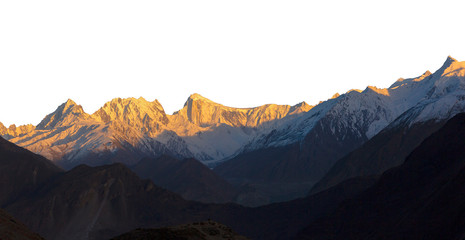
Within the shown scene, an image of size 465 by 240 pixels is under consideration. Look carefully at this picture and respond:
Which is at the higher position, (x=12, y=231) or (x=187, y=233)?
(x=12, y=231)

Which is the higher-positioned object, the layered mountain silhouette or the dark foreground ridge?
the layered mountain silhouette

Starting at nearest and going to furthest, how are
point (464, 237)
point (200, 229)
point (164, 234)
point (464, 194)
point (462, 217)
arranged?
point (164, 234) < point (200, 229) < point (464, 237) < point (462, 217) < point (464, 194)

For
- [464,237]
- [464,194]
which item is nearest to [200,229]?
[464,237]

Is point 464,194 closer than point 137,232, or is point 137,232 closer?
point 137,232

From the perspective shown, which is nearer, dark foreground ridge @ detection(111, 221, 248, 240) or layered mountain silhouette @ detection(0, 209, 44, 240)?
layered mountain silhouette @ detection(0, 209, 44, 240)

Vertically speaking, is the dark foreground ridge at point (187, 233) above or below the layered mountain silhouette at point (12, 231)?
below

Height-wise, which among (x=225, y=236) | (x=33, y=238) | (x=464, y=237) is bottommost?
(x=464, y=237)

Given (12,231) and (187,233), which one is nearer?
(12,231)

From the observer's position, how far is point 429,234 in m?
194

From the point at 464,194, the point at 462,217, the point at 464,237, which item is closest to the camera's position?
the point at 464,237

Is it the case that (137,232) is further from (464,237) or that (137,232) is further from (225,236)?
(464,237)

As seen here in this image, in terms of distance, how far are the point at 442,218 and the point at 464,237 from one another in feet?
95.3

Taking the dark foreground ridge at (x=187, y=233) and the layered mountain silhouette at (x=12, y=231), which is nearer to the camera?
the layered mountain silhouette at (x=12, y=231)

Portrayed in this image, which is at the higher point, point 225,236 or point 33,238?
point 33,238
